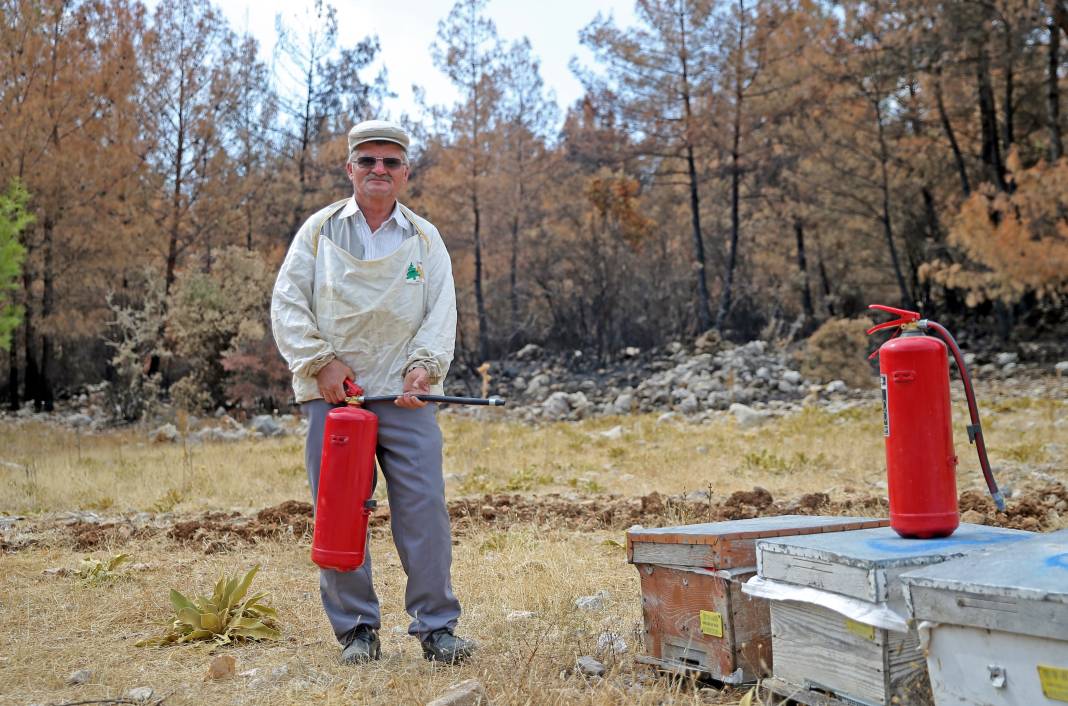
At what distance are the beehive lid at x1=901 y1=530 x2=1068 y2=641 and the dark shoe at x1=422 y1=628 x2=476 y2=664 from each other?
5.44ft

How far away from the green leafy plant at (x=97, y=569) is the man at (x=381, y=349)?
1.85 meters

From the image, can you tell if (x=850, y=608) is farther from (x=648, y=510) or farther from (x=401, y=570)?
(x=648, y=510)

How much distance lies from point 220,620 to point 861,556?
256cm

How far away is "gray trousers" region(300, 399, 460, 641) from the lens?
3.39 metres

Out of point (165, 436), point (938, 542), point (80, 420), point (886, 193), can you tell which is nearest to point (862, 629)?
point (938, 542)

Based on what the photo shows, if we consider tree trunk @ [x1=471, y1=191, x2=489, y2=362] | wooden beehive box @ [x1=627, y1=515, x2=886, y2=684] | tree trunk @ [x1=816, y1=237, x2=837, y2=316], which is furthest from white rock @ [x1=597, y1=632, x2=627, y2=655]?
tree trunk @ [x1=816, y1=237, x2=837, y2=316]

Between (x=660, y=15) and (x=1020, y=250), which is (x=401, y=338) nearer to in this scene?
(x=1020, y=250)

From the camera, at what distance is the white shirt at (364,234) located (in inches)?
142

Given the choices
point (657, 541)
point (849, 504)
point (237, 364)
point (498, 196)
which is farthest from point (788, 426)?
point (498, 196)

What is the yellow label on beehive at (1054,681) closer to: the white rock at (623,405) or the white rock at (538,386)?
the white rock at (623,405)

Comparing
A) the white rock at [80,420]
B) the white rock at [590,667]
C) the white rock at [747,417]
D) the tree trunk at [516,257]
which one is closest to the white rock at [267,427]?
the white rock at [80,420]

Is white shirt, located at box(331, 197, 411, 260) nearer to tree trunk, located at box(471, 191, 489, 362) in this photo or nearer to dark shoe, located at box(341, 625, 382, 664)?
dark shoe, located at box(341, 625, 382, 664)

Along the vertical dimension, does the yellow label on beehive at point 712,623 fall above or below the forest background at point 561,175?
below

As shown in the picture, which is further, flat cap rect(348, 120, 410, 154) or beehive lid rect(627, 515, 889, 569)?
flat cap rect(348, 120, 410, 154)
